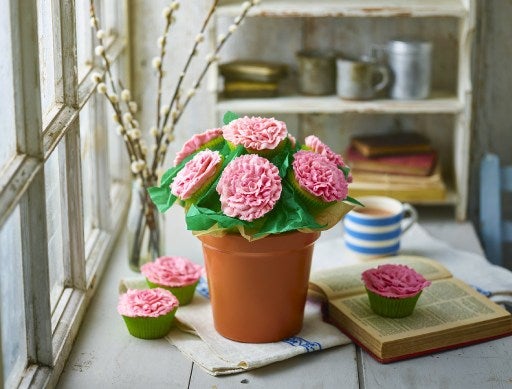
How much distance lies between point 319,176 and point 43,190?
452 millimetres

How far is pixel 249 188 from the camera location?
1599 mm

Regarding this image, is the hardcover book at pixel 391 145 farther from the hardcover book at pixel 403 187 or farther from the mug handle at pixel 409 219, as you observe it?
the mug handle at pixel 409 219

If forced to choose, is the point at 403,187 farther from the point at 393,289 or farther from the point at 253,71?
the point at 393,289

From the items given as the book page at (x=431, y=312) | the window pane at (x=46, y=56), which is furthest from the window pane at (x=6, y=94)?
the book page at (x=431, y=312)

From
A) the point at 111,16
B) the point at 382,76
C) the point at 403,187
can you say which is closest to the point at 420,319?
the point at 403,187

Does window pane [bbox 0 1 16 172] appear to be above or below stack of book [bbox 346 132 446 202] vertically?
above

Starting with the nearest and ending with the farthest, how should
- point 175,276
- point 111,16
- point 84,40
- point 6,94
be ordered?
point 6,94
point 175,276
point 84,40
point 111,16

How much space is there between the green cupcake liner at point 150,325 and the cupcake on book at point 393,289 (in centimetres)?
37

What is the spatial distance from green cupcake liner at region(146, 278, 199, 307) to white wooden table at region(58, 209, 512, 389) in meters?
0.11

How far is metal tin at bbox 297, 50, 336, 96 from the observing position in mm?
2564

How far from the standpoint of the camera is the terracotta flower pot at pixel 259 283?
65.8 inches

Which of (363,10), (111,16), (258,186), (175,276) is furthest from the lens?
(111,16)

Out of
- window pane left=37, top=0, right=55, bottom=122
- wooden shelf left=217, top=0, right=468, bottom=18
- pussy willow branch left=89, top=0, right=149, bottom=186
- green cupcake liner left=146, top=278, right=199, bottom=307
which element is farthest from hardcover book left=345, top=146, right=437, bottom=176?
window pane left=37, top=0, right=55, bottom=122

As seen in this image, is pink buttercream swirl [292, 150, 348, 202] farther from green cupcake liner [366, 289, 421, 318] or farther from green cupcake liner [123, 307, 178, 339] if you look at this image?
green cupcake liner [123, 307, 178, 339]
